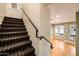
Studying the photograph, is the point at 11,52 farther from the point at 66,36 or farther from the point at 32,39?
the point at 66,36

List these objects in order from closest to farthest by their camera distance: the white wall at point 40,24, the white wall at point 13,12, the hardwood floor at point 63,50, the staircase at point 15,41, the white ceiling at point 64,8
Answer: the staircase at point 15,41
the white wall at point 40,24
the white ceiling at point 64,8
the white wall at point 13,12
the hardwood floor at point 63,50

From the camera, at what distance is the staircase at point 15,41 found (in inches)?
120

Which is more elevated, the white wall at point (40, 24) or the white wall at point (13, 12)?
the white wall at point (13, 12)

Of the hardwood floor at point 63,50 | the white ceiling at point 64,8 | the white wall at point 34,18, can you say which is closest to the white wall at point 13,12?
the white wall at point 34,18

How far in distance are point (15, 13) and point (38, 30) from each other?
108 inches

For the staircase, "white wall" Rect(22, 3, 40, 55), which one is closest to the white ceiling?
"white wall" Rect(22, 3, 40, 55)

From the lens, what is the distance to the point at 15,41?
358 cm

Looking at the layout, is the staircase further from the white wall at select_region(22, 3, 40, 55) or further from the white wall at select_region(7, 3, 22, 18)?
the white wall at select_region(7, 3, 22, 18)

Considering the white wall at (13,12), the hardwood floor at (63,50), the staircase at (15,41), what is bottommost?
the hardwood floor at (63,50)

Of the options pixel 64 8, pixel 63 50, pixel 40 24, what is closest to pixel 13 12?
pixel 64 8

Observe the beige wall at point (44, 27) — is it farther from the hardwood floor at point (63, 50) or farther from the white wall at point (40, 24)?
the hardwood floor at point (63, 50)

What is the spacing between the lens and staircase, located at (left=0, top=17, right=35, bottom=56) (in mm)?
3049

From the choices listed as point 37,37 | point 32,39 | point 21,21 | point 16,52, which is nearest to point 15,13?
point 21,21

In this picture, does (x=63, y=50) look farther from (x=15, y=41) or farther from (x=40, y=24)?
(x=15, y=41)
